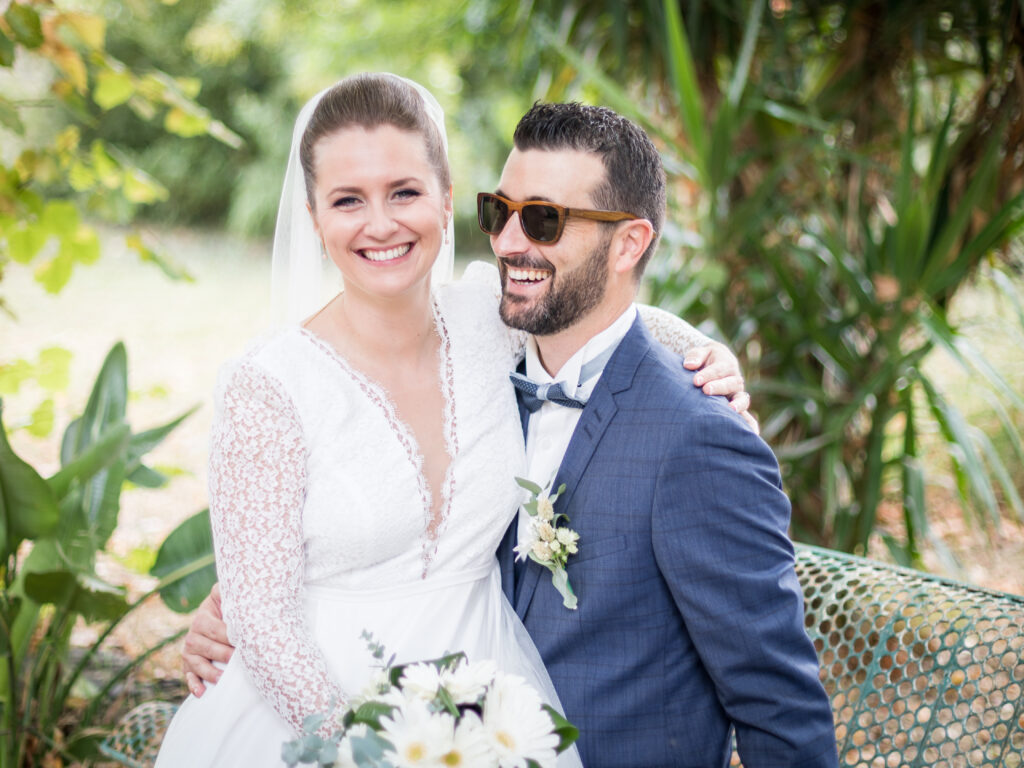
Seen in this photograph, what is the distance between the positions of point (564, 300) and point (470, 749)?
1.03 metres

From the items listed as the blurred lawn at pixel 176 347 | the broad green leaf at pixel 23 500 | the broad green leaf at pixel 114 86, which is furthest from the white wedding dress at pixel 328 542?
the broad green leaf at pixel 114 86

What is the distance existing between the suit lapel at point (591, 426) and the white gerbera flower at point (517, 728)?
574 millimetres

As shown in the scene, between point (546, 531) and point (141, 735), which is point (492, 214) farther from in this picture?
point (141, 735)

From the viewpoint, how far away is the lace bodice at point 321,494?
1.75 metres

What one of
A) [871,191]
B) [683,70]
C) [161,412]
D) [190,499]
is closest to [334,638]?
[683,70]

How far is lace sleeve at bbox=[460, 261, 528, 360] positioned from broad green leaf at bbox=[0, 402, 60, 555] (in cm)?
120

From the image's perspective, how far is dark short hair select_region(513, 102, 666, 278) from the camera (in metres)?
1.96

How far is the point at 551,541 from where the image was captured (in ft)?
5.77

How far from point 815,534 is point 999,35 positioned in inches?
89.2

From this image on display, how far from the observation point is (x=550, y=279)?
6.46ft

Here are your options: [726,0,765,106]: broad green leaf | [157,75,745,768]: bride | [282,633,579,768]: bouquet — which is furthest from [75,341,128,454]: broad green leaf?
[726,0,765,106]: broad green leaf

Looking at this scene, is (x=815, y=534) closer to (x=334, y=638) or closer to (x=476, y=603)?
(x=476, y=603)

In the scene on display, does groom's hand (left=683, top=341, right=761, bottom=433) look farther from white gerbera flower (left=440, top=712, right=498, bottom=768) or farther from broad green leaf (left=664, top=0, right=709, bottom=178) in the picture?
broad green leaf (left=664, top=0, right=709, bottom=178)

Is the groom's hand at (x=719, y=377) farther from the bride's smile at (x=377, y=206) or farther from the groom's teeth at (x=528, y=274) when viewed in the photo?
the bride's smile at (x=377, y=206)
